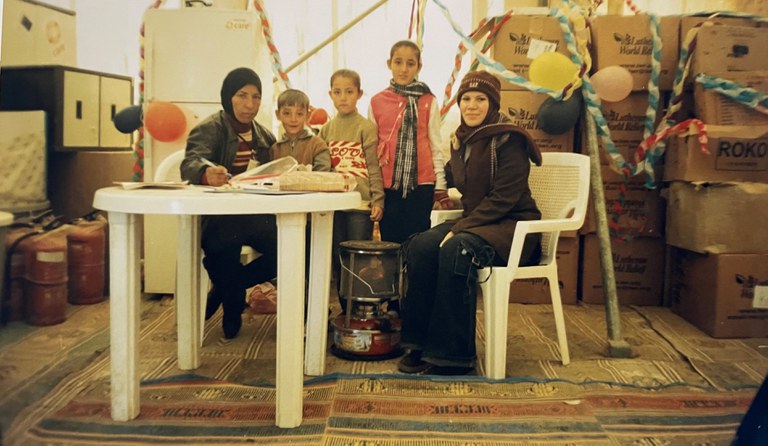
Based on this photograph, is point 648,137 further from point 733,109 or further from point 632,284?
point 632,284

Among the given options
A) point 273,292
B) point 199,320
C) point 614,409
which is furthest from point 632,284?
point 199,320

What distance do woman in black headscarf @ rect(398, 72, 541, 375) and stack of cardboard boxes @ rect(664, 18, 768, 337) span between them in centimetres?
70

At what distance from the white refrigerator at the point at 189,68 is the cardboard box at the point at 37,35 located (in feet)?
1.57

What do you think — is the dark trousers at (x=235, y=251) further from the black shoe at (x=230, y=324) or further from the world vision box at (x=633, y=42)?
the world vision box at (x=633, y=42)

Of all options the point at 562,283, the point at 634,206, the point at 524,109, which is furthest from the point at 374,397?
the point at 634,206

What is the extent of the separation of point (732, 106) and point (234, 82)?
1.66 meters

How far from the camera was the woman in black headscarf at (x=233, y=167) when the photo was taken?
1.95 metres

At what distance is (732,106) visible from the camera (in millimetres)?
2361

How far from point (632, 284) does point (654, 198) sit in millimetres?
351

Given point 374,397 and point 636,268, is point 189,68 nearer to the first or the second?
point 374,397

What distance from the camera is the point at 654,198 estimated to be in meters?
2.71

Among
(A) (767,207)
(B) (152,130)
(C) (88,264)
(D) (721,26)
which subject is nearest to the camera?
(C) (88,264)

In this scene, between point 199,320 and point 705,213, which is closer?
point 199,320

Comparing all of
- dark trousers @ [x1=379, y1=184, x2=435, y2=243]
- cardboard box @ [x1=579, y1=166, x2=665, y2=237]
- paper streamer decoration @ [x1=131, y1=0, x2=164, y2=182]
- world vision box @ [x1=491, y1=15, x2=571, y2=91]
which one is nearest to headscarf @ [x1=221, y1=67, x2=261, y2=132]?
paper streamer decoration @ [x1=131, y1=0, x2=164, y2=182]
